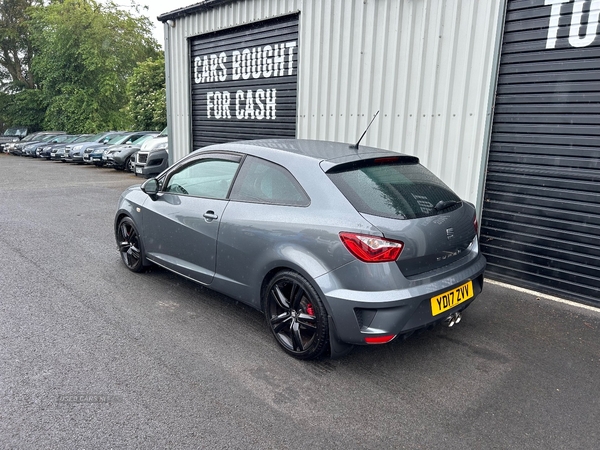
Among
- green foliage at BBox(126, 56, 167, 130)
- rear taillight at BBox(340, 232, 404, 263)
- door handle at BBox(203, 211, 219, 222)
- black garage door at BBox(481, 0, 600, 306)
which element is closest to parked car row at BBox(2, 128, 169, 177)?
green foliage at BBox(126, 56, 167, 130)

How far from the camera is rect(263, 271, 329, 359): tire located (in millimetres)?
3004

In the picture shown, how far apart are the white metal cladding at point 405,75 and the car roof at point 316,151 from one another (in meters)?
1.95

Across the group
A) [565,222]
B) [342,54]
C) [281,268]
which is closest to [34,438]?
[281,268]

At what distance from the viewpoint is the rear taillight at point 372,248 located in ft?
9.18

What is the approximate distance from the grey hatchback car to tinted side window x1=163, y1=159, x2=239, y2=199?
1 centimetres

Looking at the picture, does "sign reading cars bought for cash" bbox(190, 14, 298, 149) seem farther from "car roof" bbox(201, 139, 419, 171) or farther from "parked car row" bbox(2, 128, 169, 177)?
"parked car row" bbox(2, 128, 169, 177)

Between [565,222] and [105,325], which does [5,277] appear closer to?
[105,325]

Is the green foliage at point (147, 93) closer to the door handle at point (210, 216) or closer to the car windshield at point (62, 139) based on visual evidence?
the car windshield at point (62, 139)

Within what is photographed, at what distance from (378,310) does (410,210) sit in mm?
721

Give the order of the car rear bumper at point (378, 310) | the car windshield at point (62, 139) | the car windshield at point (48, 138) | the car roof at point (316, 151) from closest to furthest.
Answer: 1. the car rear bumper at point (378, 310)
2. the car roof at point (316, 151)
3. the car windshield at point (62, 139)
4. the car windshield at point (48, 138)

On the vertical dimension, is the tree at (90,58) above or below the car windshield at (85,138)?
above

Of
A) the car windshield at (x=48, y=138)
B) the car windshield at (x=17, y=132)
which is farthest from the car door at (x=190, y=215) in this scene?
the car windshield at (x=17, y=132)

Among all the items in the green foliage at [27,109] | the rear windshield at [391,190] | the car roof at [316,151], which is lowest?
the rear windshield at [391,190]

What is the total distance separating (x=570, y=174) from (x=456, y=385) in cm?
277
